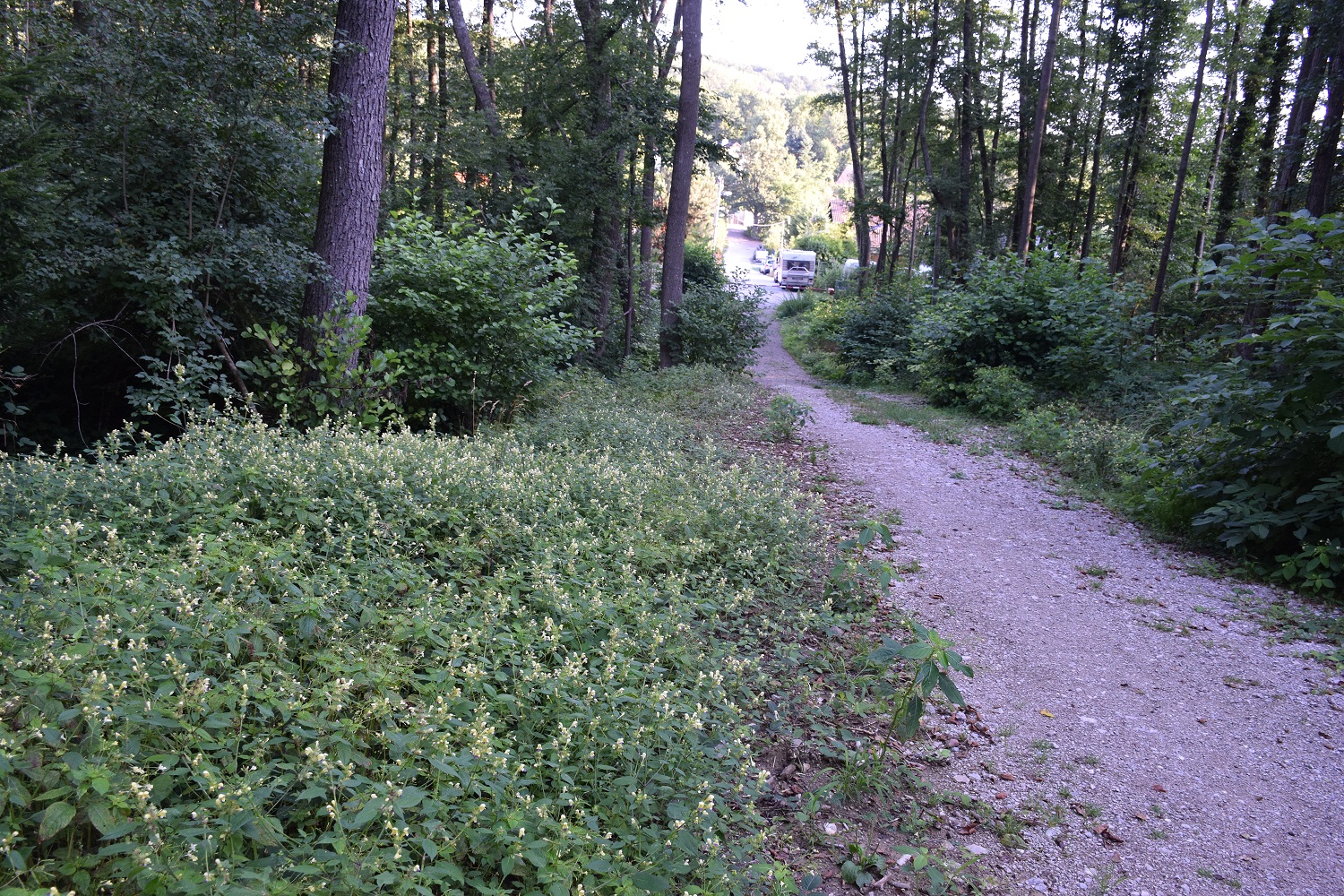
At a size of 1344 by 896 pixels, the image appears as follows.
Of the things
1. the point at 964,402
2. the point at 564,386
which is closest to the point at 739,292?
the point at 964,402

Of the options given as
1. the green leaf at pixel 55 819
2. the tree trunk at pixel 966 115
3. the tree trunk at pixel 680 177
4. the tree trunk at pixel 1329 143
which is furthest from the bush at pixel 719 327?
the green leaf at pixel 55 819

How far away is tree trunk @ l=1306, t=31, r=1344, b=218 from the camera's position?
11109mm

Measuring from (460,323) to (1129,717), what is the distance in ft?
24.7

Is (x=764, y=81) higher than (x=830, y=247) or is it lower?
higher

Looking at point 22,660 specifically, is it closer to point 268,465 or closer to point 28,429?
point 268,465

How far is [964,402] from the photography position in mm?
14602

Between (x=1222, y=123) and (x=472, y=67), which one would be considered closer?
(x=472, y=67)

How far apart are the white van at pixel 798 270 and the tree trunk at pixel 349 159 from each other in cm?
4009

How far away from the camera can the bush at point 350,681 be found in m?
2.12

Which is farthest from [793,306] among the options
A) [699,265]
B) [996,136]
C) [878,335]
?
[878,335]

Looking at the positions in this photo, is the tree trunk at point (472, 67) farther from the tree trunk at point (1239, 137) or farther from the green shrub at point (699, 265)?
the green shrub at point (699, 265)

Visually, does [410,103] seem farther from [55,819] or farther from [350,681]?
[55,819]

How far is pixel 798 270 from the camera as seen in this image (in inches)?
1829

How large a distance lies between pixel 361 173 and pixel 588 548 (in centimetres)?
520
